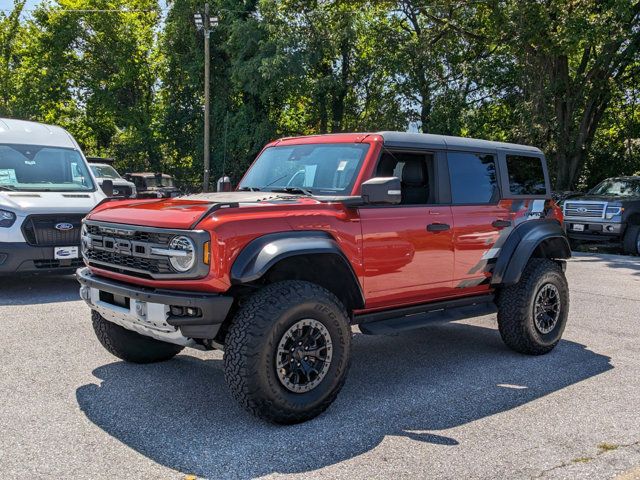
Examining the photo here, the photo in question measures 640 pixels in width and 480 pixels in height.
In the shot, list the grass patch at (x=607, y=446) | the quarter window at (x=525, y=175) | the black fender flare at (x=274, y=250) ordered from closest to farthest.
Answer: the grass patch at (x=607, y=446) < the black fender flare at (x=274, y=250) < the quarter window at (x=525, y=175)

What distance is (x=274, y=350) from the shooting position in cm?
369

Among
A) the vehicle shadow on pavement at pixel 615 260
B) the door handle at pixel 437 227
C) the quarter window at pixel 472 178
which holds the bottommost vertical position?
the vehicle shadow on pavement at pixel 615 260

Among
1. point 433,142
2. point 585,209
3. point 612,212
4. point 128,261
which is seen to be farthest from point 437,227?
point 585,209

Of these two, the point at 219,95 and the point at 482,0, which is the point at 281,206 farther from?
the point at 219,95

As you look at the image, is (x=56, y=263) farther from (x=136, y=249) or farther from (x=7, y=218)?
(x=136, y=249)

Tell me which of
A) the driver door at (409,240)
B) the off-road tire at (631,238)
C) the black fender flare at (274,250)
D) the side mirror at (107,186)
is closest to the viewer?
the black fender flare at (274,250)

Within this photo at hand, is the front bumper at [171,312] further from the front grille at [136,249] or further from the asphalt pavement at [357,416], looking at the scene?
the asphalt pavement at [357,416]

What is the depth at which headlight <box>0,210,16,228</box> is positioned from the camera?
7504 mm

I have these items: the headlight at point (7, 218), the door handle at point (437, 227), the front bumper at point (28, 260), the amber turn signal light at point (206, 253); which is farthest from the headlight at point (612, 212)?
the amber turn signal light at point (206, 253)

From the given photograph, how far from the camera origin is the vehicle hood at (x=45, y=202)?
7.63 meters

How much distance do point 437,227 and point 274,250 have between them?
163 centimetres

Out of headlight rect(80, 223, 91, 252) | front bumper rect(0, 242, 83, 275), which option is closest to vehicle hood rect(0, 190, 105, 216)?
front bumper rect(0, 242, 83, 275)

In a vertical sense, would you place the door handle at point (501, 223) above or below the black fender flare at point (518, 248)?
above

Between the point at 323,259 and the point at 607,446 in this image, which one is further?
the point at 323,259
